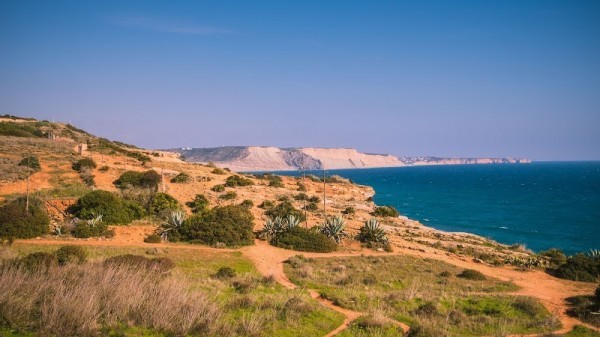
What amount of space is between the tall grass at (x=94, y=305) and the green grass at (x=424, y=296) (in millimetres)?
4368

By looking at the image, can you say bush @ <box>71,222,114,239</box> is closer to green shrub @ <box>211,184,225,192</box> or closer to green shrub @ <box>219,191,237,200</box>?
green shrub @ <box>219,191,237,200</box>

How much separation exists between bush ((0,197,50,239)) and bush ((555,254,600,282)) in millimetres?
28332

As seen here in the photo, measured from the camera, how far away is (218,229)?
75.1 feet

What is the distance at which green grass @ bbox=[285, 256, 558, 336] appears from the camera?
11.4m

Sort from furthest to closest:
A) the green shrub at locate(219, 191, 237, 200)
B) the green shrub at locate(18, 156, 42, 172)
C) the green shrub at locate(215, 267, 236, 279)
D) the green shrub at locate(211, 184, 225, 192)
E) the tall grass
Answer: the green shrub at locate(211, 184, 225, 192) < the green shrub at locate(219, 191, 237, 200) < the green shrub at locate(18, 156, 42, 172) < the green shrub at locate(215, 267, 236, 279) < the tall grass

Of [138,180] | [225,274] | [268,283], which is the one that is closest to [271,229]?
[225,274]

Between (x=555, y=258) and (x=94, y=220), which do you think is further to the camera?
(x=555, y=258)

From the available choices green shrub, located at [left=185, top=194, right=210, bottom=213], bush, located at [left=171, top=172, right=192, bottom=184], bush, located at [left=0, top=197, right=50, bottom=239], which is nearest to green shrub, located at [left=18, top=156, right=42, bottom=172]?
bush, located at [left=171, top=172, right=192, bottom=184]

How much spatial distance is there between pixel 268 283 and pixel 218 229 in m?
9.02

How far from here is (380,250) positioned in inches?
936

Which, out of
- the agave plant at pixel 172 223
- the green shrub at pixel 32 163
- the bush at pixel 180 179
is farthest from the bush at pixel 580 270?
the green shrub at pixel 32 163

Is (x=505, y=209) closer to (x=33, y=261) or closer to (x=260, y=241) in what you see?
(x=260, y=241)

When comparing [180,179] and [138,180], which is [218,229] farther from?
[180,179]

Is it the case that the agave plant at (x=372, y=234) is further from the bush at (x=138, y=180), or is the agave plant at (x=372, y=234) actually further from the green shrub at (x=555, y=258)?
the bush at (x=138, y=180)
